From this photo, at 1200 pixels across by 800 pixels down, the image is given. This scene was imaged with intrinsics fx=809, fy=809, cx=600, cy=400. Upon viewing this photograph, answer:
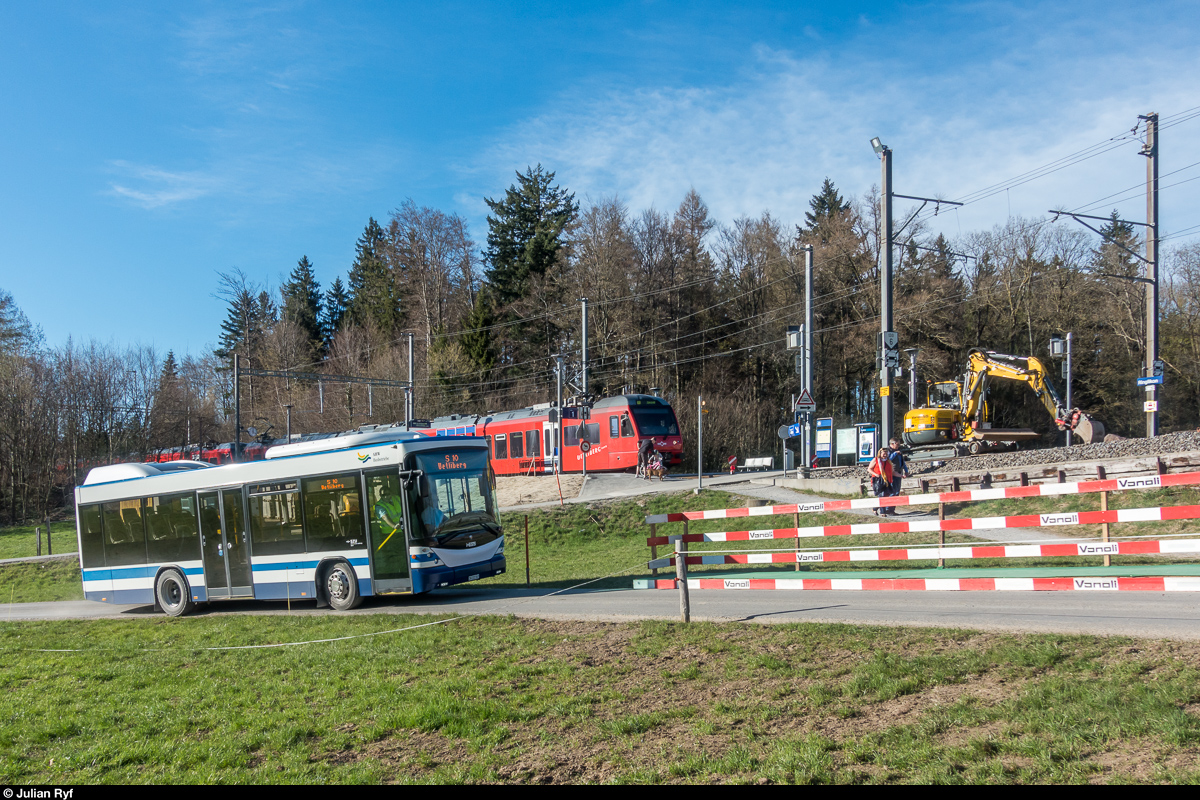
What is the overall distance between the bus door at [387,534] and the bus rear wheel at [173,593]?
15.8 feet

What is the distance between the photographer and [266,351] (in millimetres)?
67312

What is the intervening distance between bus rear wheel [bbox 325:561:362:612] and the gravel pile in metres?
15.4

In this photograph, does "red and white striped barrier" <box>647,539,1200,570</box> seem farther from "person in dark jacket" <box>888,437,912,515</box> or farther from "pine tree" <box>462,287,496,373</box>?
"pine tree" <box>462,287,496,373</box>

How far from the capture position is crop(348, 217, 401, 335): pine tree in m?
69.1

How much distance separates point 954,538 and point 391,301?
60847 millimetres

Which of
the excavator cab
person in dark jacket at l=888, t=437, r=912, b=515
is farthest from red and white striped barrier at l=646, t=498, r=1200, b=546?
the excavator cab

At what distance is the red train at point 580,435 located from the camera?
3350cm

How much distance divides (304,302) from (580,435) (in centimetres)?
5624

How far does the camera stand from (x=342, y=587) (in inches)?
527

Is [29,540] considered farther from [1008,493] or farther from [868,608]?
[1008,493]

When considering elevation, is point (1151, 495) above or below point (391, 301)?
below

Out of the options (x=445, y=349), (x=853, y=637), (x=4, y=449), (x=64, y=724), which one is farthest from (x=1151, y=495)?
(x=4, y=449)

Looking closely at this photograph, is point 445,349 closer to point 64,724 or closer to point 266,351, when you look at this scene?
point 266,351

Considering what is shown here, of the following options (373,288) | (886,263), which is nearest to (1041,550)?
(886,263)
